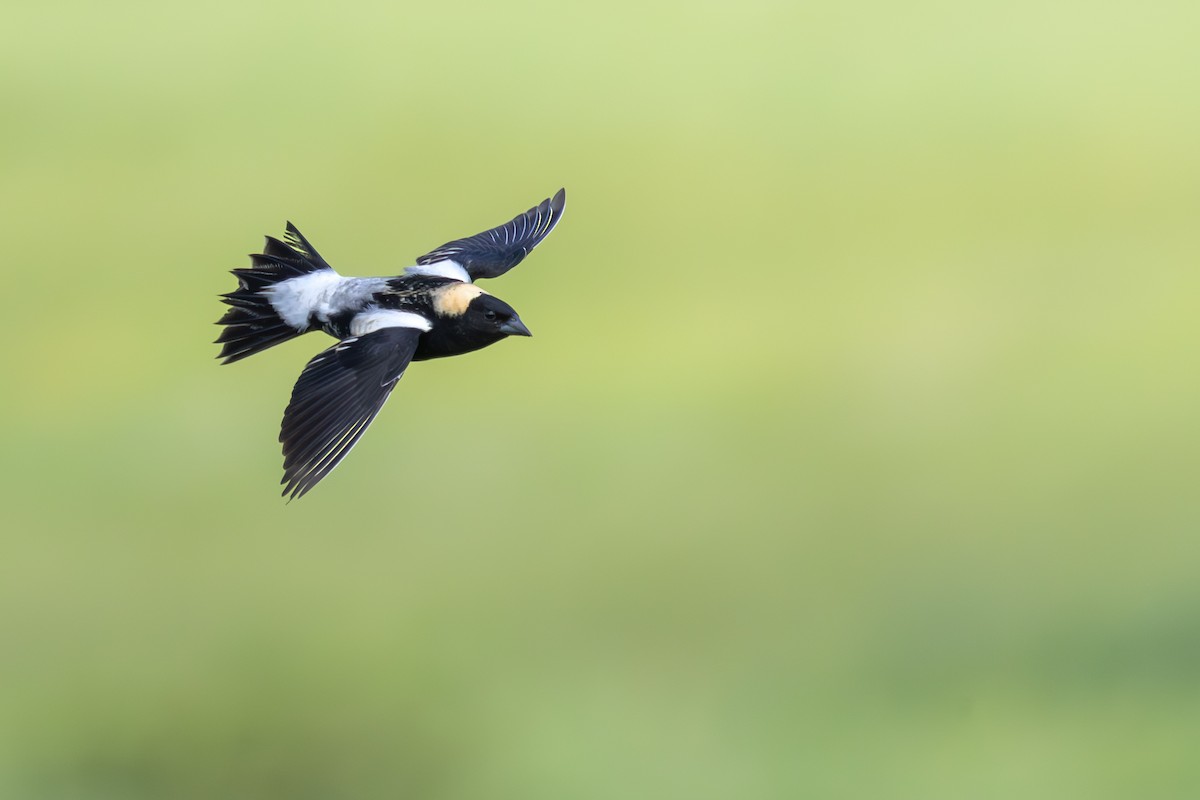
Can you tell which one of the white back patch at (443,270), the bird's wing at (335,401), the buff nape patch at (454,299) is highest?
the white back patch at (443,270)

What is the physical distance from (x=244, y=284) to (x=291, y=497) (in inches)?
56.7

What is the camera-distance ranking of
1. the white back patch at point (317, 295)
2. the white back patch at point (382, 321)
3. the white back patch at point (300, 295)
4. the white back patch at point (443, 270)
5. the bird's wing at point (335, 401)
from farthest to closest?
the white back patch at point (443, 270) → the white back patch at point (300, 295) → the white back patch at point (317, 295) → the white back patch at point (382, 321) → the bird's wing at point (335, 401)

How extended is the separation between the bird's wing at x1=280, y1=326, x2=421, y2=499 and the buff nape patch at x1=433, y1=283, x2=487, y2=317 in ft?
0.82

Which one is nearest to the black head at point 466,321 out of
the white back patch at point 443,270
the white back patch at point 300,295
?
the white back patch at point 443,270

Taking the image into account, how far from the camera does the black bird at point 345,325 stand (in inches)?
214

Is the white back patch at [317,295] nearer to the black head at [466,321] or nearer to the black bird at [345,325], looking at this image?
the black bird at [345,325]

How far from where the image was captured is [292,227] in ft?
21.2

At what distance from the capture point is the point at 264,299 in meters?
6.27

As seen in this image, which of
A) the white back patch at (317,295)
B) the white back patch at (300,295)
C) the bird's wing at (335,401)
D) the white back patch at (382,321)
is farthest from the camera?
the white back patch at (300,295)

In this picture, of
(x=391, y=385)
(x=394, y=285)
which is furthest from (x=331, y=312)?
(x=391, y=385)

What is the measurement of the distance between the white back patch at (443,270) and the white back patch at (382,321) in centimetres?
42

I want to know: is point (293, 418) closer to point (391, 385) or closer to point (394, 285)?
point (391, 385)

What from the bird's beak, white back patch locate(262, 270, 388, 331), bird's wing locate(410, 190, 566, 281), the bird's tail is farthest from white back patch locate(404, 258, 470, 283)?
the bird's beak

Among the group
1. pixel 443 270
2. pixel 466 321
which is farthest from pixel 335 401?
pixel 443 270
